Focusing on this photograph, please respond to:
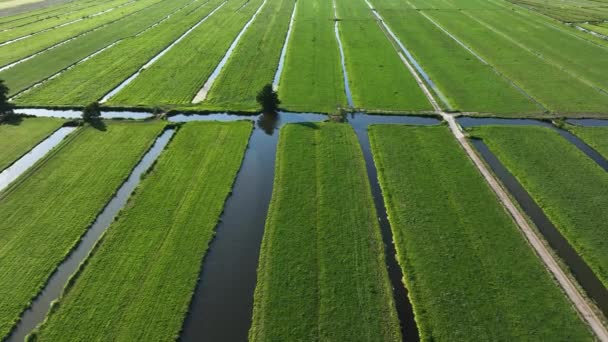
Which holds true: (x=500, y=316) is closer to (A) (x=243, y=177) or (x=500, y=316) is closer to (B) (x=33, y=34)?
(A) (x=243, y=177)

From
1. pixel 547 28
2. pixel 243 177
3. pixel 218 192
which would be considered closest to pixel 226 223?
pixel 218 192

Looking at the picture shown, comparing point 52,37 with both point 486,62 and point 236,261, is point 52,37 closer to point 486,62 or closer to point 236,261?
point 236,261

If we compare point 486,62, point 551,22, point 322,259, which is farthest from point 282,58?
point 551,22

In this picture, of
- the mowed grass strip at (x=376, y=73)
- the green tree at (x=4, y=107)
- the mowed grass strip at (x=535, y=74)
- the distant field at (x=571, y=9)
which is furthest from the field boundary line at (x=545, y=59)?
the green tree at (x=4, y=107)

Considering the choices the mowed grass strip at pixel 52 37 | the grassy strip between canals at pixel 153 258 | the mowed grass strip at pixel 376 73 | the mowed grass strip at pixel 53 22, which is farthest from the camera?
the mowed grass strip at pixel 53 22

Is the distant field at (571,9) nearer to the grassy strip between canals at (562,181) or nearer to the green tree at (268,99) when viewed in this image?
the grassy strip between canals at (562,181)
